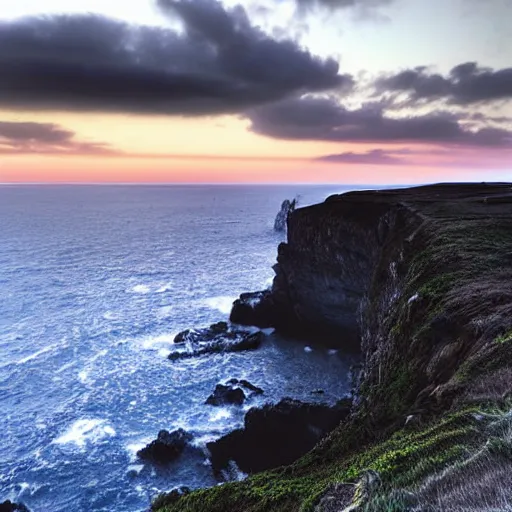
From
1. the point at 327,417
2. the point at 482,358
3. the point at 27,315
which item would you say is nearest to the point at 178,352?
the point at 327,417

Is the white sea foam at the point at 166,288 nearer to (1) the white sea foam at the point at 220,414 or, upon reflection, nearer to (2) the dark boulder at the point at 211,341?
(2) the dark boulder at the point at 211,341

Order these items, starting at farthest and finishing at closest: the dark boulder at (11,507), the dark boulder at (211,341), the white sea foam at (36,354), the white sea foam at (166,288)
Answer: the white sea foam at (166,288), the dark boulder at (211,341), the white sea foam at (36,354), the dark boulder at (11,507)

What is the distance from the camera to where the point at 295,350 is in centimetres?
4644

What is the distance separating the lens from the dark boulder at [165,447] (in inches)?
1137

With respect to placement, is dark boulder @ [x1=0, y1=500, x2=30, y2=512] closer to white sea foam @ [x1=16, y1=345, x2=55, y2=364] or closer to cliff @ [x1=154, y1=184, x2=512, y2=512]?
cliff @ [x1=154, y1=184, x2=512, y2=512]

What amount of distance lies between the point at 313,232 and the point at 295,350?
14.6 metres

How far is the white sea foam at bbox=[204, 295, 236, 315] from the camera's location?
59231 mm

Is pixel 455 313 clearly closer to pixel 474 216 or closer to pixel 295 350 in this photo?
pixel 474 216

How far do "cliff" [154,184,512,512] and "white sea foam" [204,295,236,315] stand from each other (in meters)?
29.5

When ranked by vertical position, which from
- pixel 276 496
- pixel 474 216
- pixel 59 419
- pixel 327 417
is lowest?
pixel 59 419

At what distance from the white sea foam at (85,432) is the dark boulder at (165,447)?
4201mm

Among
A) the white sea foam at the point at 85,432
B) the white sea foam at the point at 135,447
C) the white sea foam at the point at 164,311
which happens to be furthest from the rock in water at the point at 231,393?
the white sea foam at the point at 164,311

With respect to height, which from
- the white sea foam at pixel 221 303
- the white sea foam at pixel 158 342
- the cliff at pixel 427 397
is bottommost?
the white sea foam at pixel 158 342

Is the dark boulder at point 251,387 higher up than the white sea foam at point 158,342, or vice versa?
the dark boulder at point 251,387
